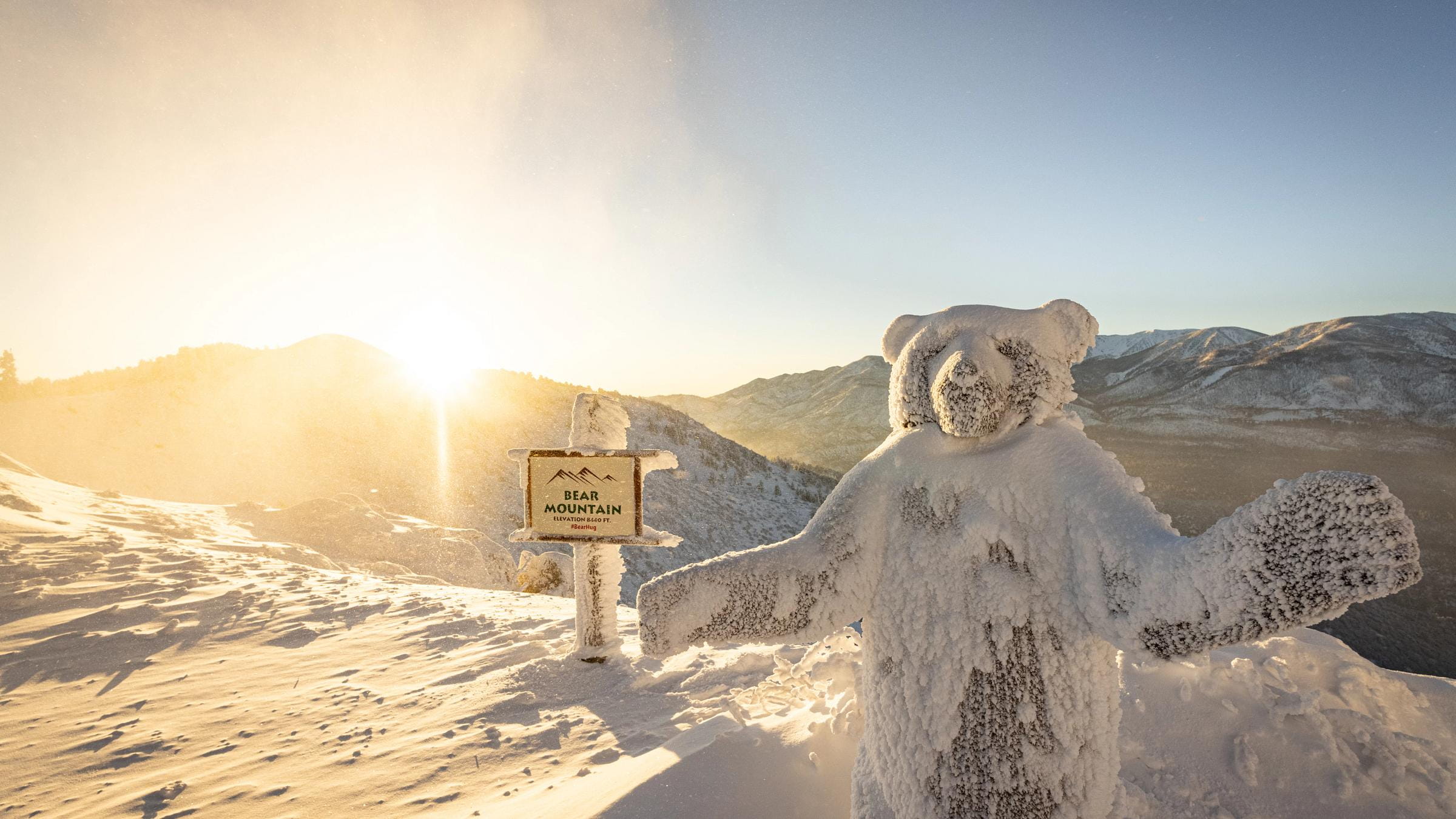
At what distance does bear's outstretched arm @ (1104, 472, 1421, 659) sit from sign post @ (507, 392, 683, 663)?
135 inches

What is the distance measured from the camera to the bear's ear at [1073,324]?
145cm

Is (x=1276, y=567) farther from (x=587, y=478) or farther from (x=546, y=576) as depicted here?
(x=546, y=576)

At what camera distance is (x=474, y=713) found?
11.2ft

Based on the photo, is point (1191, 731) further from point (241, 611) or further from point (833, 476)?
point (833, 476)

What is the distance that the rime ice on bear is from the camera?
109cm

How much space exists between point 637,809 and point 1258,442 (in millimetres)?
33041

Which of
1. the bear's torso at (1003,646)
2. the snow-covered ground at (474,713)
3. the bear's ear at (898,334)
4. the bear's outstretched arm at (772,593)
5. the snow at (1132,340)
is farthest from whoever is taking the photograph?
the snow at (1132,340)

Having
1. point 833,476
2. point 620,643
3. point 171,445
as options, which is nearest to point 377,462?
point 171,445

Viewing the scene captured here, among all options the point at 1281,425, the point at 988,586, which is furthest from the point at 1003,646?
the point at 1281,425

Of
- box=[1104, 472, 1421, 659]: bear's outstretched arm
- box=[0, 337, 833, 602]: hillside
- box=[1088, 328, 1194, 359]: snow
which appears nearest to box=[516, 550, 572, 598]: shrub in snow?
box=[0, 337, 833, 602]: hillside

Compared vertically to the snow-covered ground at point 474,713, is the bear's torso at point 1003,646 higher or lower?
higher

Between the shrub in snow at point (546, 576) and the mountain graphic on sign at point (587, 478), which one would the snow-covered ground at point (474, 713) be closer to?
the mountain graphic on sign at point (587, 478)

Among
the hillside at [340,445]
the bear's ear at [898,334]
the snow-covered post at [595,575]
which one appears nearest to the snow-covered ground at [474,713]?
the snow-covered post at [595,575]

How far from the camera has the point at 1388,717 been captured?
1.82 metres
